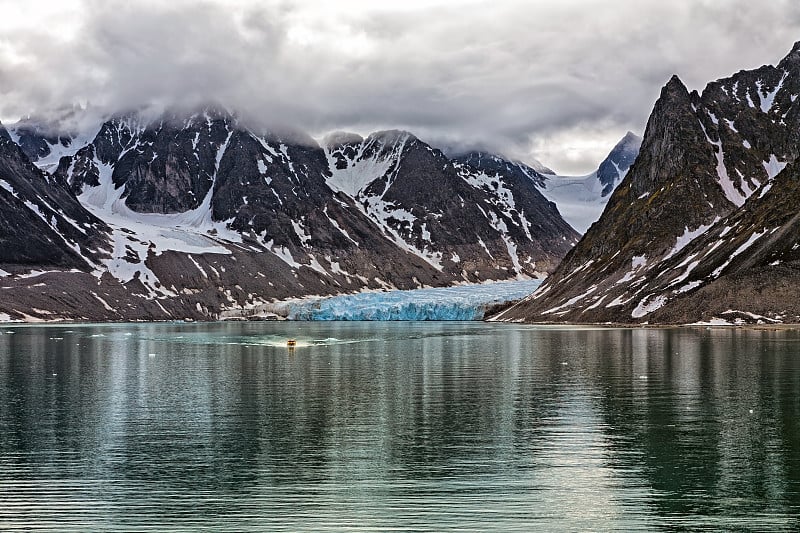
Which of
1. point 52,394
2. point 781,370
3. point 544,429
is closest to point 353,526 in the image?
point 544,429

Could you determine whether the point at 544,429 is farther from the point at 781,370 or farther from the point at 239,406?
the point at 781,370

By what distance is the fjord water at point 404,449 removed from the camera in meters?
32.9

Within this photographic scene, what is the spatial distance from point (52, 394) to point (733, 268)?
159503mm

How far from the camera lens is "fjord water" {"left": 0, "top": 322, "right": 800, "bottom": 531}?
32906mm

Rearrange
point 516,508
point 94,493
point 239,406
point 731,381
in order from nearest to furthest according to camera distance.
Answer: point 516,508 < point 94,493 < point 239,406 < point 731,381

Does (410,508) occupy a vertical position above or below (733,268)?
below

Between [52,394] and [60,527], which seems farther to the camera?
[52,394]

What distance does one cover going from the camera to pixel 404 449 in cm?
4509

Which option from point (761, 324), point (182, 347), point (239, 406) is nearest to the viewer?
point (239, 406)

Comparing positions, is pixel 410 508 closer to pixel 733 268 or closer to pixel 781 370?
pixel 781 370

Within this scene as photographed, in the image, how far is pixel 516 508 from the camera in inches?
1316

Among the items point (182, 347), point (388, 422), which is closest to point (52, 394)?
point (388, 422)

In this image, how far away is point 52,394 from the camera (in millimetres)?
70438

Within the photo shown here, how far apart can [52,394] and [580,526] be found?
49932 mm
